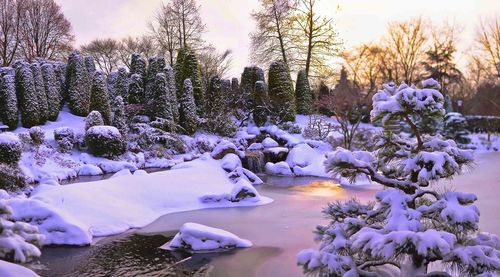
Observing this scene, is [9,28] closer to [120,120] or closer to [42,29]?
[42,29]

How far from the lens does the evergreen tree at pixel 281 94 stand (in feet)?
78.2

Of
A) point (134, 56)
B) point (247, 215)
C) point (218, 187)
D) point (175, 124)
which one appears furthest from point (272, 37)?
point (247, 215)

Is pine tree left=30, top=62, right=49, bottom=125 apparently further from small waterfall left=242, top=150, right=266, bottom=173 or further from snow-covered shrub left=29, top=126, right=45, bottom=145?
small waterfall left=242, top=150, right=266, bottom=173

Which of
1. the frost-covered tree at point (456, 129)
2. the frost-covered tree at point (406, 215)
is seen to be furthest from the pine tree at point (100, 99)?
the frost-covered tree at point (456, 129)

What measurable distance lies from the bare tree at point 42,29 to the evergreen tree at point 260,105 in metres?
16.5

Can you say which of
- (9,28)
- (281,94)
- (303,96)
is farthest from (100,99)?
(9,28)

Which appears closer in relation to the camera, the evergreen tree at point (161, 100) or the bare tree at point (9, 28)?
the evergreen tree at point (161, 100)

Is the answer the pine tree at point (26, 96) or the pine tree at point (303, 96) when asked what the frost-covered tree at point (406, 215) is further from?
the pine tree at point (303, 96)

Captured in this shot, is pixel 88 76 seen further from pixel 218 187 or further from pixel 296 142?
pixel 218 187

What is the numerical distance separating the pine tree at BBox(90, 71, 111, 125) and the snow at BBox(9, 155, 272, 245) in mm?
8122

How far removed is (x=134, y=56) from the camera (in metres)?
23.2

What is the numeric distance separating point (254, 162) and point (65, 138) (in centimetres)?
716

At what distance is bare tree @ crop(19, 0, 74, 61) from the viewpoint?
2930 cm

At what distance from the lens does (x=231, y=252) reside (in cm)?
662
